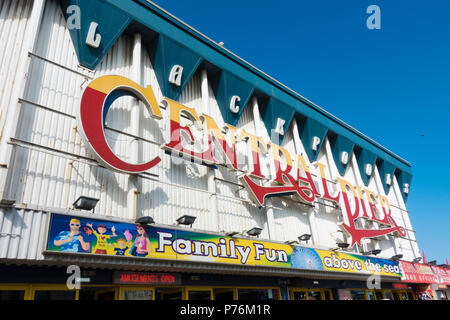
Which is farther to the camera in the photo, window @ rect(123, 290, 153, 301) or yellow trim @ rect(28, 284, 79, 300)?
window @ rect(123, 290, 153, 301)

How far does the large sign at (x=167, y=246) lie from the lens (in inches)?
350

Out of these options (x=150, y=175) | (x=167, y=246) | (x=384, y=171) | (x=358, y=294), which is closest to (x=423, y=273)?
(x=358, y=294)

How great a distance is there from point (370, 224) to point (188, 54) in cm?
1629

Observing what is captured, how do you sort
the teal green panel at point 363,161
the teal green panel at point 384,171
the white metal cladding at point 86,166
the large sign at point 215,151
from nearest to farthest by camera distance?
the white metal cladding at point 86,166
the large sign at point 215,151
the teal green panel at point 363,161
the teal green panel at point 384,171

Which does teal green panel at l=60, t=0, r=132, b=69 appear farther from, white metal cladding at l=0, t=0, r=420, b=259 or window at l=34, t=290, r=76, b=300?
window at l=34, t=290, r=76, b=300

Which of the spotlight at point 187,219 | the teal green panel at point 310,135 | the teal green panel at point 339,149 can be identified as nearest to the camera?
the spotlight at point 187,219

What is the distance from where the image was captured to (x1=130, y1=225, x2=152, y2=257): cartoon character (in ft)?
32.4

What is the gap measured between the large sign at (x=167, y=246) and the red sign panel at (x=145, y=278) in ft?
0.10

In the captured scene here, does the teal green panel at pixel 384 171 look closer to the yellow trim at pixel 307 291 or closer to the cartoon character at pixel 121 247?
the yellow trim at pixel 307 291

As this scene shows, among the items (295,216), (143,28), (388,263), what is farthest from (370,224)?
(143,28)

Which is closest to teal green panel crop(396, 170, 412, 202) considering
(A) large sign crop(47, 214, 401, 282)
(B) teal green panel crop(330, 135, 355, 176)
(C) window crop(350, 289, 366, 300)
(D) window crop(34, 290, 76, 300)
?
(B) teal green panel crop(330, 135, 355, 176)

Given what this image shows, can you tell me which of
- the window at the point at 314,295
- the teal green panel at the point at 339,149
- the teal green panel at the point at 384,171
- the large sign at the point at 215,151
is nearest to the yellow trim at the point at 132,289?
the large sign at the point at 215,151

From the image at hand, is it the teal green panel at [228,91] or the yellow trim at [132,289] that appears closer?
the yellow trim at [132,289]
